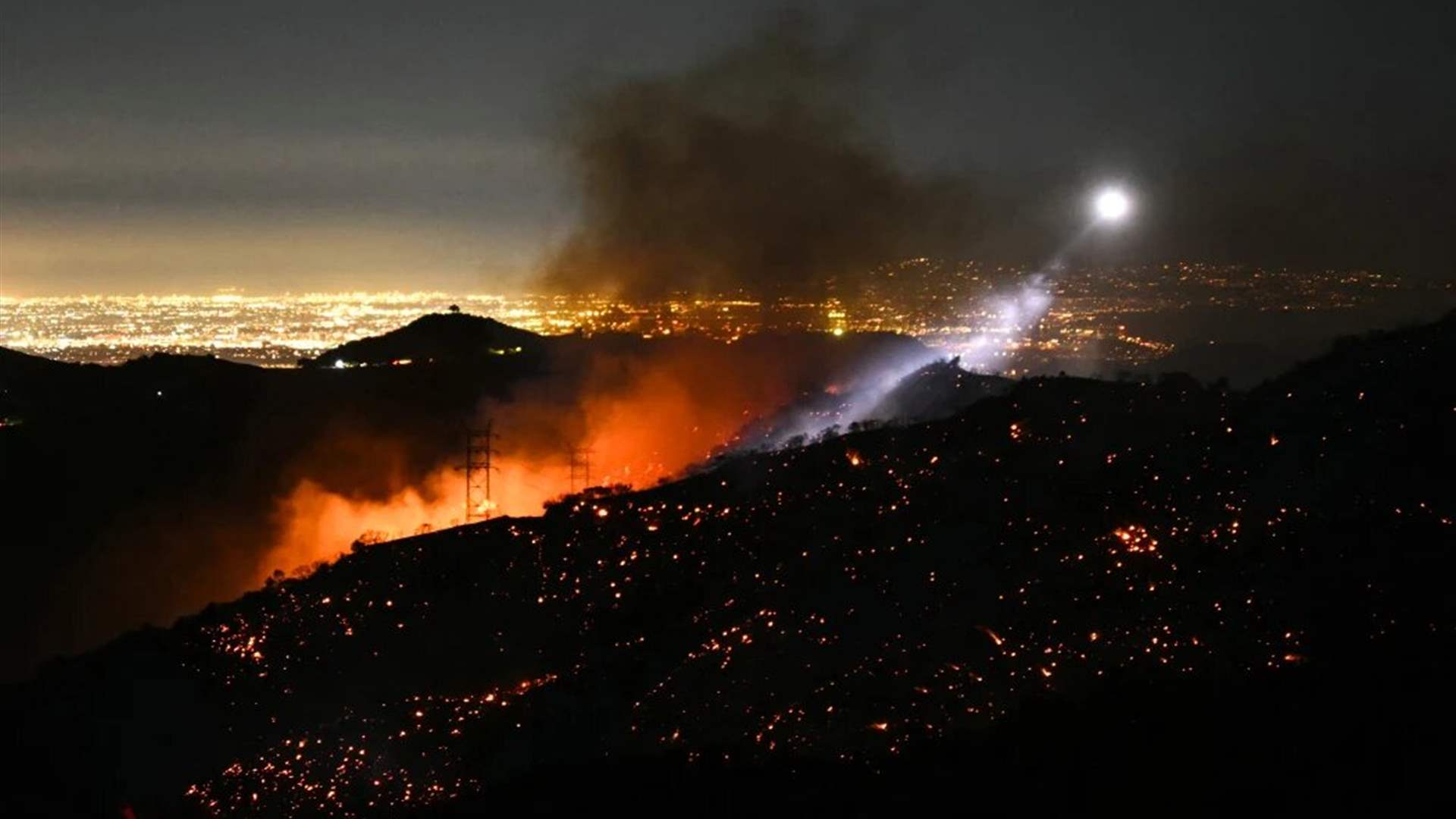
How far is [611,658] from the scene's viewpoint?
1473cm

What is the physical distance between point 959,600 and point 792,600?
211 cm

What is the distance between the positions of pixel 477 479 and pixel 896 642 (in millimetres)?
23447

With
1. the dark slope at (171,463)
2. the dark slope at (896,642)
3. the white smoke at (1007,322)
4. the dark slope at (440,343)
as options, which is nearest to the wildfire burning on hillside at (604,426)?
the dark slope at (171,463)

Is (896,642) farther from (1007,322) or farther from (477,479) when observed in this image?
(1007,322)

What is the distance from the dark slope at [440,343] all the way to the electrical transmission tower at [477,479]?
1391 centimetres

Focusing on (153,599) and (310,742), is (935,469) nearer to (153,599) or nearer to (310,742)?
(310,742)

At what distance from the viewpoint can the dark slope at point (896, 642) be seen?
11.4m

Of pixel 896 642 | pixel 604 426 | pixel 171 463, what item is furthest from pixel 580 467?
pixel 896 642

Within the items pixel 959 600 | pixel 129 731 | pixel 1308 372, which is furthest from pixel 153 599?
pixel 1308 372

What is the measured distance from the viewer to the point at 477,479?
35.4 metres

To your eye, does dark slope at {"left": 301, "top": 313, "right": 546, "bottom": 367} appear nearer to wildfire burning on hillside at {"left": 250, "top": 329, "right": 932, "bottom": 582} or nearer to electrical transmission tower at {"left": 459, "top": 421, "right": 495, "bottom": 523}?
wildfire burning on hillside at {"left": 250, "top": 329, "right": 932, "bottom": 582}

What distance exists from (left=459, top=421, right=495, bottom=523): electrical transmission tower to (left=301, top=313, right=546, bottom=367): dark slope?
13912mm

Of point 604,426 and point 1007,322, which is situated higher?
point 1007,322

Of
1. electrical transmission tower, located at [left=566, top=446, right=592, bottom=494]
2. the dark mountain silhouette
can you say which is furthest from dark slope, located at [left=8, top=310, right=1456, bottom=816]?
electrical transmission tower, located at [left=566, top=446, right=592, bottom=494]
